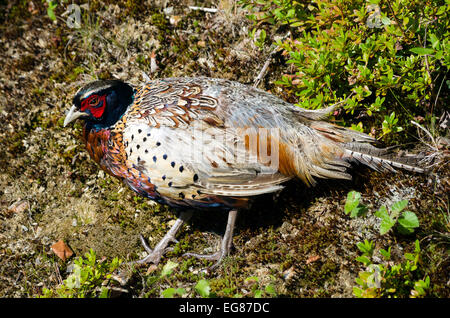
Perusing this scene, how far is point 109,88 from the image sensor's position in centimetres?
405

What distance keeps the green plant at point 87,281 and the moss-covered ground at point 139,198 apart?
0.81ft

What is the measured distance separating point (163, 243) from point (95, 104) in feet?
5.16

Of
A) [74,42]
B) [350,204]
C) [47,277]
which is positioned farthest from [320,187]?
[74,42]

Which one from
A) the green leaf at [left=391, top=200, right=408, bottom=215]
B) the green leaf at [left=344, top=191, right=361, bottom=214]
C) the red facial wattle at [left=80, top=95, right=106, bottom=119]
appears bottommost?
the green leaf at [left=391, top=200, right=408, bottom=215]

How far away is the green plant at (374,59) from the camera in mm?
4098

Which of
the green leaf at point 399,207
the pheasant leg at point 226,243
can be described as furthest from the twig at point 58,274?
the green leaf at point 399,207

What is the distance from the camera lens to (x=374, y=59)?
4.39 meters

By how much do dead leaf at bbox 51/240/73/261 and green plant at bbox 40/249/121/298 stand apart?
1.66 ft

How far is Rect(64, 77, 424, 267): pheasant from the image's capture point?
3.81 m

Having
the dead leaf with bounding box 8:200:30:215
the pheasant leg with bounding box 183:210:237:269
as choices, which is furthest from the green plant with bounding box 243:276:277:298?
the dead leaf with bounding box 8:200:30:215

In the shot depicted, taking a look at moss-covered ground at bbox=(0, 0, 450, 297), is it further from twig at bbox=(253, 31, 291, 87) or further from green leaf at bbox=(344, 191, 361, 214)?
green leaf at bbox=(344, 191, 361, 214)

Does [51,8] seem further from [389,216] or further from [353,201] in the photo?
[389,216]

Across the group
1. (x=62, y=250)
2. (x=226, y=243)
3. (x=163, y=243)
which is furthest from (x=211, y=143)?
(x=62, y=250)

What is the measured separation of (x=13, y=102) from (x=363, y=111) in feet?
14.5
